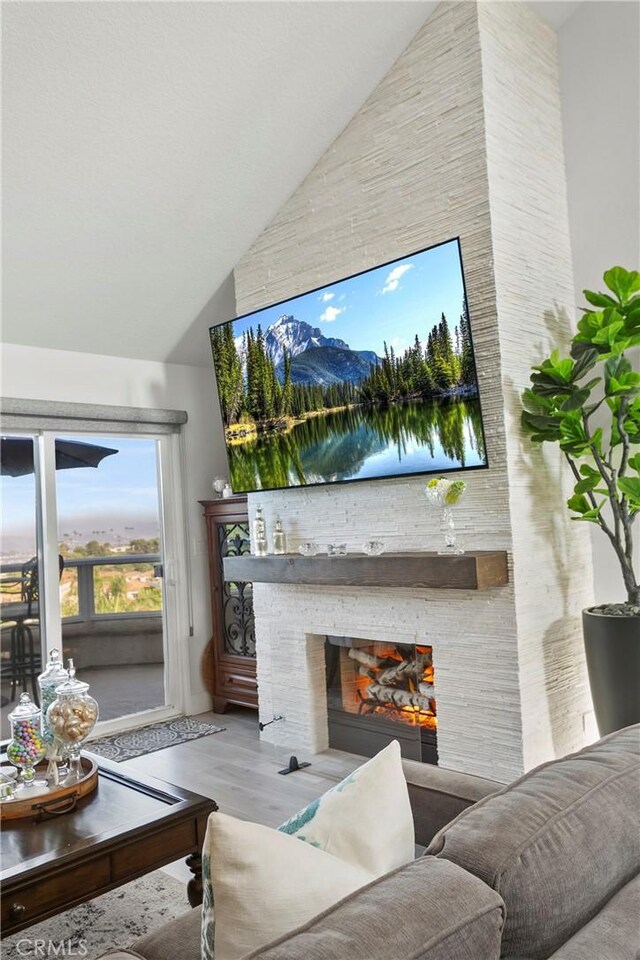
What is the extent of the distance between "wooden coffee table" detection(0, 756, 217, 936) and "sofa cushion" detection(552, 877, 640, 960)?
4.42 ft

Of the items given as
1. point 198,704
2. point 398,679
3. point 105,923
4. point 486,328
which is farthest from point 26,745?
point 198,704

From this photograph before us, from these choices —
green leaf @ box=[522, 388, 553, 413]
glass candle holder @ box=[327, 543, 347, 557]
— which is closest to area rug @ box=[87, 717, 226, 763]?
glass candle holder @ box=[327, 543, 347, 557]

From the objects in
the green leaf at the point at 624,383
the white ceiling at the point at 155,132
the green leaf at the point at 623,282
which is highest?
the white ceiling at the point at 155,132

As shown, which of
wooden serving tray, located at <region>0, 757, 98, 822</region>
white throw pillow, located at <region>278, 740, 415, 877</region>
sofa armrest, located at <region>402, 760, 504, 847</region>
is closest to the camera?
white throw pillow, located at <region>278, 740, 415, 877</region>

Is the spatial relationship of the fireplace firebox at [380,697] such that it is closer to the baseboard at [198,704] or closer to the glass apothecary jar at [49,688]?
the baseboard at [198,704]

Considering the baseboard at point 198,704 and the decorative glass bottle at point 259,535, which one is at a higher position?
the decorative glass bottle at point 259,535

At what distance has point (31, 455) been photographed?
429 centimetres

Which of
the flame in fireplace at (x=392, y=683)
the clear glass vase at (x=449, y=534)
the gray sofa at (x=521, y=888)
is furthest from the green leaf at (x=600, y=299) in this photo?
the gray sofa at (x=521, y=888)

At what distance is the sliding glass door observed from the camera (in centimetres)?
421

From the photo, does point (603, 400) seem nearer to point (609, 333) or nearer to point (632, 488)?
point (609, 333)

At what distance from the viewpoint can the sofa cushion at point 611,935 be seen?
820 millimetres

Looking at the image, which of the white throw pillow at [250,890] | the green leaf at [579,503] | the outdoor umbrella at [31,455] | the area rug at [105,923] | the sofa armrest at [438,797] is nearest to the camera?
the white throw pillow at [250,890]

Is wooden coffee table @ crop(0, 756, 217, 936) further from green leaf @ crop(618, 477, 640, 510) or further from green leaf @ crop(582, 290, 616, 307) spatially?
green leaf @ crop(582, 290, 616, 307)

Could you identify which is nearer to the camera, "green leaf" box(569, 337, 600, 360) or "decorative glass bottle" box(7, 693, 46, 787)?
"decorative glass bottle" box(7, 693, 46, 787)
